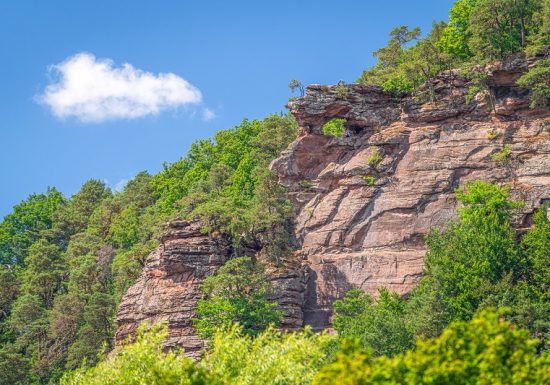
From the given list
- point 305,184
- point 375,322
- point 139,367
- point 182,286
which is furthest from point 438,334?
point 139,367

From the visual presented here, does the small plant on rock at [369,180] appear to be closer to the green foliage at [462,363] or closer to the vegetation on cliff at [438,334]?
the vegetation on cliff at [438,334]

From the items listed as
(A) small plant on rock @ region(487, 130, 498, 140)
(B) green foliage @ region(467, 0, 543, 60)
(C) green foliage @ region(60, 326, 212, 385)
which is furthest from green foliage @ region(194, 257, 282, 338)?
(B) green foliage @ region(467, 0, 543, 60)

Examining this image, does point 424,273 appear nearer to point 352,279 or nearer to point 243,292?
point 352,279

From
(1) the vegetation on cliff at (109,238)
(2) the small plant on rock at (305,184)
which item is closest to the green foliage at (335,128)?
(2) the small plant on rock at (305,184)

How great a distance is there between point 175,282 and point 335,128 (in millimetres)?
13294

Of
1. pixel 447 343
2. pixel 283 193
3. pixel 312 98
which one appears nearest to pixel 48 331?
pixel 283 193

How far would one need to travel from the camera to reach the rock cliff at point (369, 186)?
5212 centimetres

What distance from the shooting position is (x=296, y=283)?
5259 centimetres

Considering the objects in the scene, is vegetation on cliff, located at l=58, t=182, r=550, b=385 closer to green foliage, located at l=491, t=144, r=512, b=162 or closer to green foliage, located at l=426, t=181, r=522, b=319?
green foliage, located at l=426, t=181, r=522, b=319

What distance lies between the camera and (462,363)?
20859 mm

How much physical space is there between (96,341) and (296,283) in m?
15.4

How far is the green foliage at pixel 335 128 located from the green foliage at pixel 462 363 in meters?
35.7

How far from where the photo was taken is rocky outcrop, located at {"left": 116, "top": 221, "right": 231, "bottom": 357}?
2018 inches

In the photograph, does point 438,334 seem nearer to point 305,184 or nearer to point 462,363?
point 305,184
